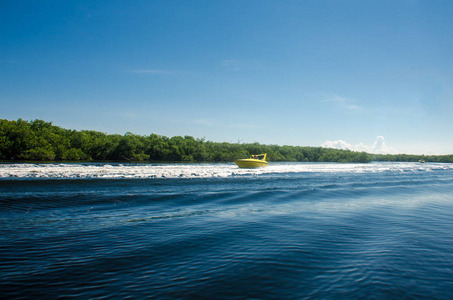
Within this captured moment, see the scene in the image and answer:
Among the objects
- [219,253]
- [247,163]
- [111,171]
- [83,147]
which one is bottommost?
[219,253]

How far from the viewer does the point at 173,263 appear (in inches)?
258

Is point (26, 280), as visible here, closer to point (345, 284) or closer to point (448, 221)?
point (345, 284)

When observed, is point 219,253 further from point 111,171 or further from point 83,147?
point 83,147

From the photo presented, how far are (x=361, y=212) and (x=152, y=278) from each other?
471 inches

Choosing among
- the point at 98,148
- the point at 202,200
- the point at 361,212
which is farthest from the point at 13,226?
the point at 98,148

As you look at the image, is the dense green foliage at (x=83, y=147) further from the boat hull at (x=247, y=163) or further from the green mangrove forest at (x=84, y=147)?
the boat hull at (x=247, y=163)

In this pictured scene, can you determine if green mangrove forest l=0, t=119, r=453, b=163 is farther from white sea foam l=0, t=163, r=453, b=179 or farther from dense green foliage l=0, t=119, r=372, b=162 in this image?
white sea foam l=0, t=163, r=453, b=179

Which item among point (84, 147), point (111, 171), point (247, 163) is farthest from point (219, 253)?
point (84, 147)

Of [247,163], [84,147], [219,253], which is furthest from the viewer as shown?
[84,147]

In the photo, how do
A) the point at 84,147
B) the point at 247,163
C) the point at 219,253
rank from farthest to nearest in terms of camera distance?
the point at 84,147 → the point at 247,163 → the point at 219,253

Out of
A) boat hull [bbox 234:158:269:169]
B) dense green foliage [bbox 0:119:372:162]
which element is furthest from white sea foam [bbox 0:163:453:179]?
dense green foliage [bbox 0:119:372:162]

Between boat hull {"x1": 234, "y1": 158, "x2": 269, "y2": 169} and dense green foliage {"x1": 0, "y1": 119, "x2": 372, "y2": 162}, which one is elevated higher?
dense green foliage {"x1": 0, "y1": 119, "x2": 372, "y2": 162}

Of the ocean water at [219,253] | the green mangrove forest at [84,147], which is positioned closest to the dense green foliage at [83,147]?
the green mangrove forest at [84,147]

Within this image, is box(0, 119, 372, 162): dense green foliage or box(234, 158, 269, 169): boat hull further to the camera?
box(0, 119, 372, 162): dense green foliage
